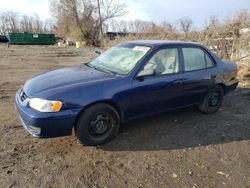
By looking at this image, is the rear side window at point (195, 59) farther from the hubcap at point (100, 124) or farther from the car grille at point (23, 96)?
the car grille at point (23, 96)

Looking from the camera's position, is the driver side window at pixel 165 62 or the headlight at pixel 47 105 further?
the driver side window at pixel 165 62

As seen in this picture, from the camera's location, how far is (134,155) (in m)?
3.71

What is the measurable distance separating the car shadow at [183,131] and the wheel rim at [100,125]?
20 cm

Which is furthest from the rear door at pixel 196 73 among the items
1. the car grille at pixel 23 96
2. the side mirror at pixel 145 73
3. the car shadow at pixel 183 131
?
the car grille at pixel 23 96

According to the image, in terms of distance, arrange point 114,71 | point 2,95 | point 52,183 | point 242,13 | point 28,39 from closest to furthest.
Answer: point 52,183 → point 114,71 → point 2,95 → point 242,13 → point 28,39

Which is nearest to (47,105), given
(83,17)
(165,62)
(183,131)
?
(165,62)

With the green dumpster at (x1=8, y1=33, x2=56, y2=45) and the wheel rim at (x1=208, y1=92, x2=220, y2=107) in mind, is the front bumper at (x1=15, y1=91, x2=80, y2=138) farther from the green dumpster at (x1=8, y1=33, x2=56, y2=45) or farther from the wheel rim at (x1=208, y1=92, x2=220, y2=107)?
the green dumpster at (x1=8, y1=33, x2=56, y2=45)

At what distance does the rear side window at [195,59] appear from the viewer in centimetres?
478

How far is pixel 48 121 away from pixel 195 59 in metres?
3.15

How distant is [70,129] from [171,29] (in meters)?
15.4

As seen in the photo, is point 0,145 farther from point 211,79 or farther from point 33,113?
point 211,79

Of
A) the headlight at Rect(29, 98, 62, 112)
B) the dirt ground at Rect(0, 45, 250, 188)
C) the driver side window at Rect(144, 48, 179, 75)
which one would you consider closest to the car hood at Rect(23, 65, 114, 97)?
the headlight at Rect(29, 98, 62, 112)

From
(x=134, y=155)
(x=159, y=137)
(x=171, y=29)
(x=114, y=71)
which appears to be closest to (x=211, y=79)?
(x=159, y=137)

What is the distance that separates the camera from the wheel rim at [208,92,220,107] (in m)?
5.38
